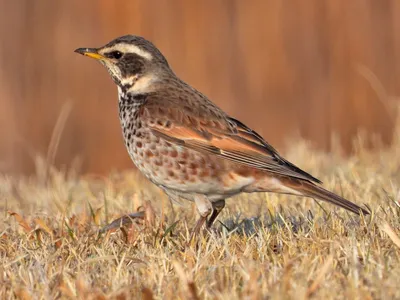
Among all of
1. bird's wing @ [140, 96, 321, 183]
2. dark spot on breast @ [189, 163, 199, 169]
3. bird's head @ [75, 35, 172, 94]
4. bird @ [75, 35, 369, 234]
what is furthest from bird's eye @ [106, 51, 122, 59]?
dark spot on breast @ [189, 163, 199, 169]

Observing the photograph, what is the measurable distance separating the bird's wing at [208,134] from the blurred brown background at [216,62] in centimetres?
681

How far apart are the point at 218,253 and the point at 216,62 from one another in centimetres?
869

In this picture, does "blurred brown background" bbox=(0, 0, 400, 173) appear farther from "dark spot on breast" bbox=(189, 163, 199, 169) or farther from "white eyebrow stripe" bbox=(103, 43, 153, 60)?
"dark spot on breast" bbox=(189, 163, 199, 169)

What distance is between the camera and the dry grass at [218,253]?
3980mm

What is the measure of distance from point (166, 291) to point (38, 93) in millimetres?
9570

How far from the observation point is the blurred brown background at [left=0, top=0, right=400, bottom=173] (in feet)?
42.7

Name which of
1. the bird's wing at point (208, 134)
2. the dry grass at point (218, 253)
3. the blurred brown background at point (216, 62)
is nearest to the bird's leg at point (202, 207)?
the dry grass at point (218, 253)

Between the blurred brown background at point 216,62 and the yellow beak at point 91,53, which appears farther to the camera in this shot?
the blurred brown background at point 216,62

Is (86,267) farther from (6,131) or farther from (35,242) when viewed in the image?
(6,131)

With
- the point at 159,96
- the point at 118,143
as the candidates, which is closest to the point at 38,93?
the point at 118,143

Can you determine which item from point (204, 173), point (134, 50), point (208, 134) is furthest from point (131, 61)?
point (204, 173)

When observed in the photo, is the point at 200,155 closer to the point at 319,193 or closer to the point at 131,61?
the point at 319,193

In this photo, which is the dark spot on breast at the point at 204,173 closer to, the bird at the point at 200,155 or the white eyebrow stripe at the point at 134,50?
the bird at the point at 200,155

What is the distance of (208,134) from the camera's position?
6031 mm
